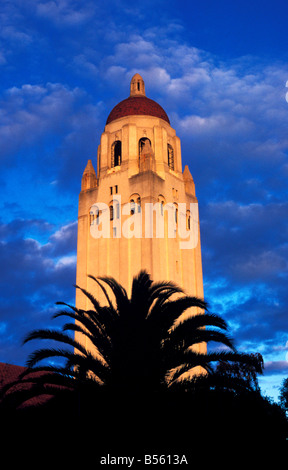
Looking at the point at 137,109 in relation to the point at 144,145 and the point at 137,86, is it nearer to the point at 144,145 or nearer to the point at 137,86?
the point at 137,86

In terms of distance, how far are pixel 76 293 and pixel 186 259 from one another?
8629 mm

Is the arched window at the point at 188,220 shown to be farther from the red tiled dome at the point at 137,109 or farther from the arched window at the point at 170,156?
the red tiled dome at the point at 137,109

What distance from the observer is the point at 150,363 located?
15.2 metres

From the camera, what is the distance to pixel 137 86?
46.0 m

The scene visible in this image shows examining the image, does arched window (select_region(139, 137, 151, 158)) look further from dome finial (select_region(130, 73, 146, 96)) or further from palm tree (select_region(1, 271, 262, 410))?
palm tree (select_region(1, 271, 262, 410))

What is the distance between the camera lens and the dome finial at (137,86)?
45.8 meters

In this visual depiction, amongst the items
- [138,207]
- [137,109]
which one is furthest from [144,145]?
[138,207]

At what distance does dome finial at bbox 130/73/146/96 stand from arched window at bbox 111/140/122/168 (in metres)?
5.80

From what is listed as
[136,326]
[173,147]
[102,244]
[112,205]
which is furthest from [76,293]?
[136,326]

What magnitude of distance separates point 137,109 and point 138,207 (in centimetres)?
970

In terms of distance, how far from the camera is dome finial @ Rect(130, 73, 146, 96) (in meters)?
45.8

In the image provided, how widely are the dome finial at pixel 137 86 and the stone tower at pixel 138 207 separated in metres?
1.21

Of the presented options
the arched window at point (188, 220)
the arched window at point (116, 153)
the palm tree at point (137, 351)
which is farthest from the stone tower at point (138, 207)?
the palm tree at point (137, 351)
